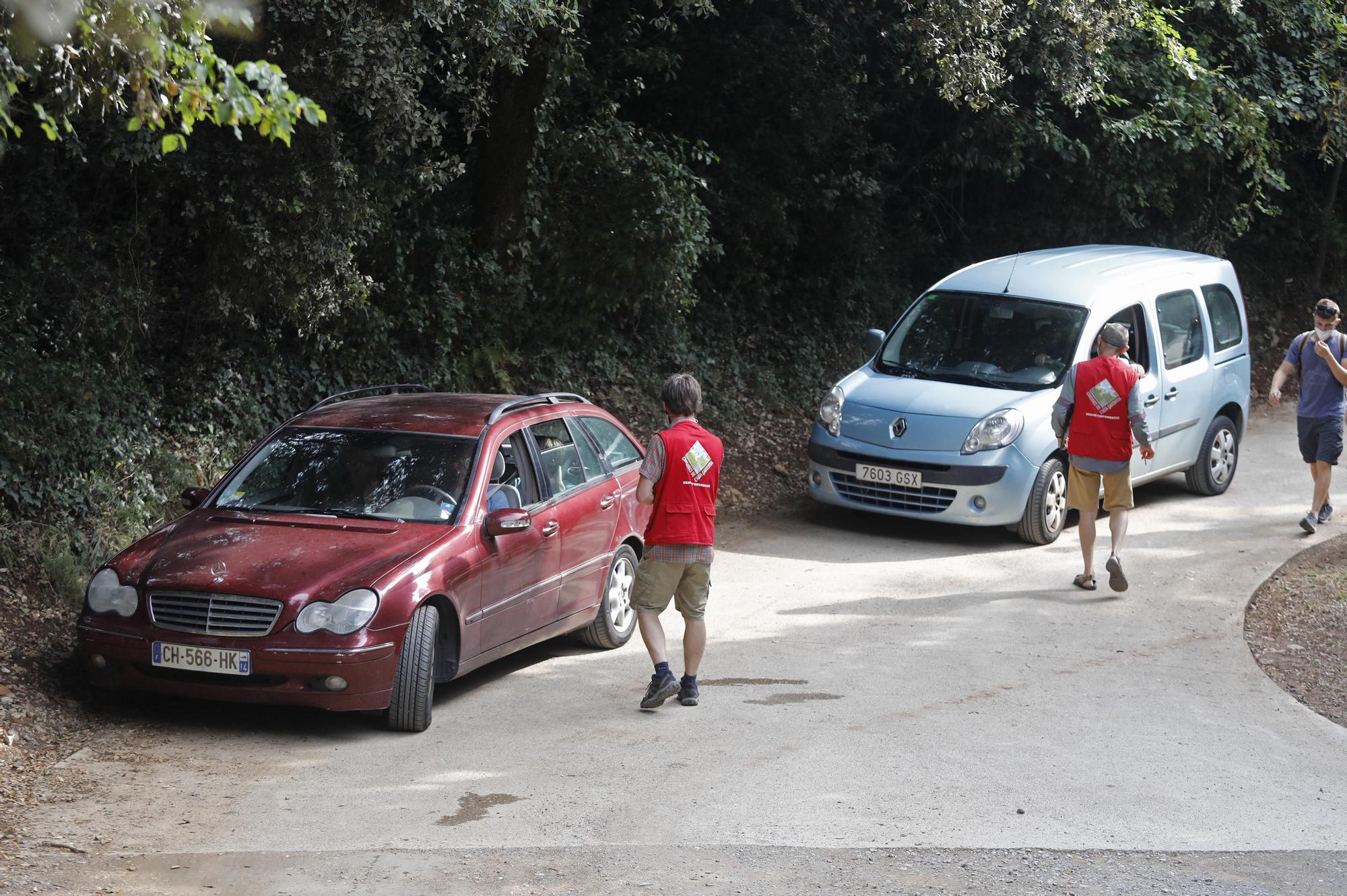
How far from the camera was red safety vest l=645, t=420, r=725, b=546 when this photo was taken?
737 cm

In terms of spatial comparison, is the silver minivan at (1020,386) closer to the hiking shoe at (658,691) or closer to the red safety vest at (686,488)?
the red safety vest at (686,488)

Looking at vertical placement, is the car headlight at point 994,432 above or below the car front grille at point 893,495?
above

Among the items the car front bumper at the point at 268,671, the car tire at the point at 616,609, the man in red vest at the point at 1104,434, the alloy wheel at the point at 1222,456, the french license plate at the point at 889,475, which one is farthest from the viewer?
the alloy wheel at the point at 1222,456

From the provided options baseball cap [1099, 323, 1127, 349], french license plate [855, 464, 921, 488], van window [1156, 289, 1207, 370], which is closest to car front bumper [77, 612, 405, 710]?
baseball cap [1099, 323, 1127, 349]

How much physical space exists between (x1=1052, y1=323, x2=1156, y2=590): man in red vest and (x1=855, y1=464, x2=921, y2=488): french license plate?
1.43 metres

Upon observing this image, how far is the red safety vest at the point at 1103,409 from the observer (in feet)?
33.6

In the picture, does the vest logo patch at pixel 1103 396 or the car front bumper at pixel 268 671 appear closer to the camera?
the car front bumper at pixel 268 671

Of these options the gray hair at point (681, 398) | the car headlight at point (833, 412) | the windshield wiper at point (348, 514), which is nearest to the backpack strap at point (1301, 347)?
the car headlight at point (833, 412)

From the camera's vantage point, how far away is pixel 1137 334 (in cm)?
1278

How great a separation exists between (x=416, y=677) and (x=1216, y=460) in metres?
9.48

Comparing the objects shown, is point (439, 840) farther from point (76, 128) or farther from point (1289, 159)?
point (1289, 159)

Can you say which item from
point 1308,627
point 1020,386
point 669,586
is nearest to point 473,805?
point 669,586

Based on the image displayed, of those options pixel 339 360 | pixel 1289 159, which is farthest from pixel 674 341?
pixel 1289 159

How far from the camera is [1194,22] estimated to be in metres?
19.9
